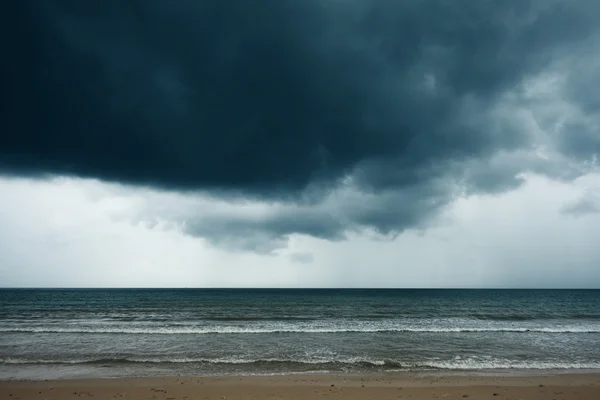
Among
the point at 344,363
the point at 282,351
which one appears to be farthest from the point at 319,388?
the point at 282,351

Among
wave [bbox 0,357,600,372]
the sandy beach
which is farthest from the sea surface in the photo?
the sandy beach

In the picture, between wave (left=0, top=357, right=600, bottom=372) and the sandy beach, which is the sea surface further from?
the sandy beach

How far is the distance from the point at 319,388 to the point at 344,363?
571 centimetres

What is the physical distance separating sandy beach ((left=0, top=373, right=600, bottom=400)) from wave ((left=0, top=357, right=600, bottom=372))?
86.2 inches

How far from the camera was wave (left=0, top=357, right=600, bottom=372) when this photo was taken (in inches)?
742

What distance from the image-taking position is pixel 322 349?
916 inches

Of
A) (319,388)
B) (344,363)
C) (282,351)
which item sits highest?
(319,388)

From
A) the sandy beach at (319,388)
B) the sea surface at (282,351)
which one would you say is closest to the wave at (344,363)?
the sea surface at (282,351)

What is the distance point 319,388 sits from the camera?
14.3 m

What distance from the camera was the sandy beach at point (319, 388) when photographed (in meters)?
13.3

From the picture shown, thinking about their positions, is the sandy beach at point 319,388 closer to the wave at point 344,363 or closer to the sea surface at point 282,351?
the sea surface at point 282,351

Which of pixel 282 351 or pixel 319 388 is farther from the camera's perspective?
pixel 282 351

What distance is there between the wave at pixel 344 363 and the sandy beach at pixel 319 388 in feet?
7.18

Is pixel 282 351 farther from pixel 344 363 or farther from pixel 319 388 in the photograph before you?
pixel 319 388
